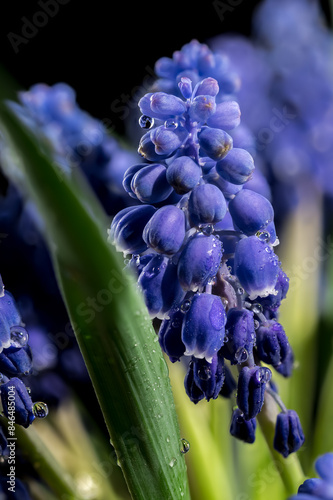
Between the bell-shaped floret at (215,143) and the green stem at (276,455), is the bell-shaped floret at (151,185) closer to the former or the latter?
the bell-shaped floret at (215,143)

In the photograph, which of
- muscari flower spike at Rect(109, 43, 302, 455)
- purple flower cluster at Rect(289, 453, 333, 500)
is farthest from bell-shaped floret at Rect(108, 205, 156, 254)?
purple flower cluster at Rect(289, 453, 333, 500)

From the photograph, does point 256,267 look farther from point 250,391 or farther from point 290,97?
point 290,97

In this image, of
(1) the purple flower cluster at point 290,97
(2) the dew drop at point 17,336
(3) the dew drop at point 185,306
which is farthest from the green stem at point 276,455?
(1) the purple flower cluster at point 290,97

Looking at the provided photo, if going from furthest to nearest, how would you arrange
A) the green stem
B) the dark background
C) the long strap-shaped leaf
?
1. the dark background
2. the green stem
3. the long strap-shaped leaf

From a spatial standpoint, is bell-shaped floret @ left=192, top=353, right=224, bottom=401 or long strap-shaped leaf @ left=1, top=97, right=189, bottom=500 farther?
bell-shaped floret @ left=192, top=353, right=224, bottom=401

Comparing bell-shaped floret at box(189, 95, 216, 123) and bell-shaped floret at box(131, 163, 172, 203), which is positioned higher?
bell-shaped floret at box(189, 95, 216, 123)

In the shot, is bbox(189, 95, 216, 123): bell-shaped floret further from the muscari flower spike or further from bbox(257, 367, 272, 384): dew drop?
bbox(257, 367, 272, 384): dew drop

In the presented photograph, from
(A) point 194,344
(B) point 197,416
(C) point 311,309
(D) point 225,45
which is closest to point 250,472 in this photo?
(B) point 197,416
